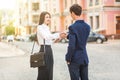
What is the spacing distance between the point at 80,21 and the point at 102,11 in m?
55.2

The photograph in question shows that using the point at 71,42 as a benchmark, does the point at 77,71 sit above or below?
Result: below

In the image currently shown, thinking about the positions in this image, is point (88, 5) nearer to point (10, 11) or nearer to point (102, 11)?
point (102, 11)

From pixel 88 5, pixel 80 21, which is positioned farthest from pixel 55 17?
pixel 80 21

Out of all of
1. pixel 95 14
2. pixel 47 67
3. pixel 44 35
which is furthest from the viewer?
pixel 95 14

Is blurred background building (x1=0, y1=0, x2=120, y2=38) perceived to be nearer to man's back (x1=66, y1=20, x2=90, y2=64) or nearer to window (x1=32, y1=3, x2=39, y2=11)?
window (x1=32, y1=3, x2=39, y2=11)

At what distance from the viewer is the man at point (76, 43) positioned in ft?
27.4

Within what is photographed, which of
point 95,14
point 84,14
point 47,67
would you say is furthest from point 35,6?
point 47,67

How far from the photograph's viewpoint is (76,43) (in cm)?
845

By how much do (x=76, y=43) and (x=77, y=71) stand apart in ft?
1.60

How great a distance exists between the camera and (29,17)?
112 m

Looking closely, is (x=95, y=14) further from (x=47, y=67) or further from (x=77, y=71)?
(x=77, y=71)

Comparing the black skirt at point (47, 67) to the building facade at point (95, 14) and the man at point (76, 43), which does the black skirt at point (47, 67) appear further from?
the building facade at point (95, 14)

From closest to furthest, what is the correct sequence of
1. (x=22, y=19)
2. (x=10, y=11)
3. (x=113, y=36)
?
1. (x=113, y=36)
2. (x=22, y=19)
3. (x=10, y=11)

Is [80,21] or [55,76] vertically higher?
[80,21]
